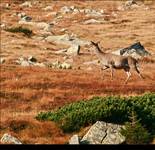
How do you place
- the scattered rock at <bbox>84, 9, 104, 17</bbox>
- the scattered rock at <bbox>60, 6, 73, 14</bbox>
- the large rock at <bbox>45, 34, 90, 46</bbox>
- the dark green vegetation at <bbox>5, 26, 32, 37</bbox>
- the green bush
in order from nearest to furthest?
the green bush, the large rock at <bbox>45, 34, 90, 46</bbox>, the dark green vegetation at <bbox>5, 26, 32, 37</bbox>, the scattered rock at <bbox>84, 9, 104, 17</bbox>, the scattered rock at <bbox>60, 6, 73, 14</bbox>

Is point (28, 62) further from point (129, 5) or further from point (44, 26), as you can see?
point (129, 5)

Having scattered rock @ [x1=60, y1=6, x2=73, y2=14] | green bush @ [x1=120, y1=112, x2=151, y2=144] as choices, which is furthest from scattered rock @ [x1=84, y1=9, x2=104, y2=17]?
green bush @ [x1=120, y1=112, x2=151, y2=144]

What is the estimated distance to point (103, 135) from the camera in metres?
15.8

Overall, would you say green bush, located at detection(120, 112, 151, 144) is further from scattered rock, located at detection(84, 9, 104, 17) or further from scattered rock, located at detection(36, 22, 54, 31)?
scattered rock, located at detection(84, 9, 104, 17)

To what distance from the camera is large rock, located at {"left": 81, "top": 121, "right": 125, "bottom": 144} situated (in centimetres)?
1559

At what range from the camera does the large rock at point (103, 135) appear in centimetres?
1559

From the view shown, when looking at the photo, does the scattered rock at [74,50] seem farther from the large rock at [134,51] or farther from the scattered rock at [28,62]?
the scattered rock at [28,62]

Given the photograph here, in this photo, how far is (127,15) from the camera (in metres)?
124

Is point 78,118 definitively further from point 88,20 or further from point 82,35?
point 88,20

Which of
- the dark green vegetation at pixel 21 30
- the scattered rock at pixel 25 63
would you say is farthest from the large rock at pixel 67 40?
the scattered rock at pixel 25 63

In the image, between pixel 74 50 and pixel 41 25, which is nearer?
pixel 74 50

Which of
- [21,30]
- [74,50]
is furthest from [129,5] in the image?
[74,50]

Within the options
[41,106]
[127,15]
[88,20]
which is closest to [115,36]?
[88,20]
